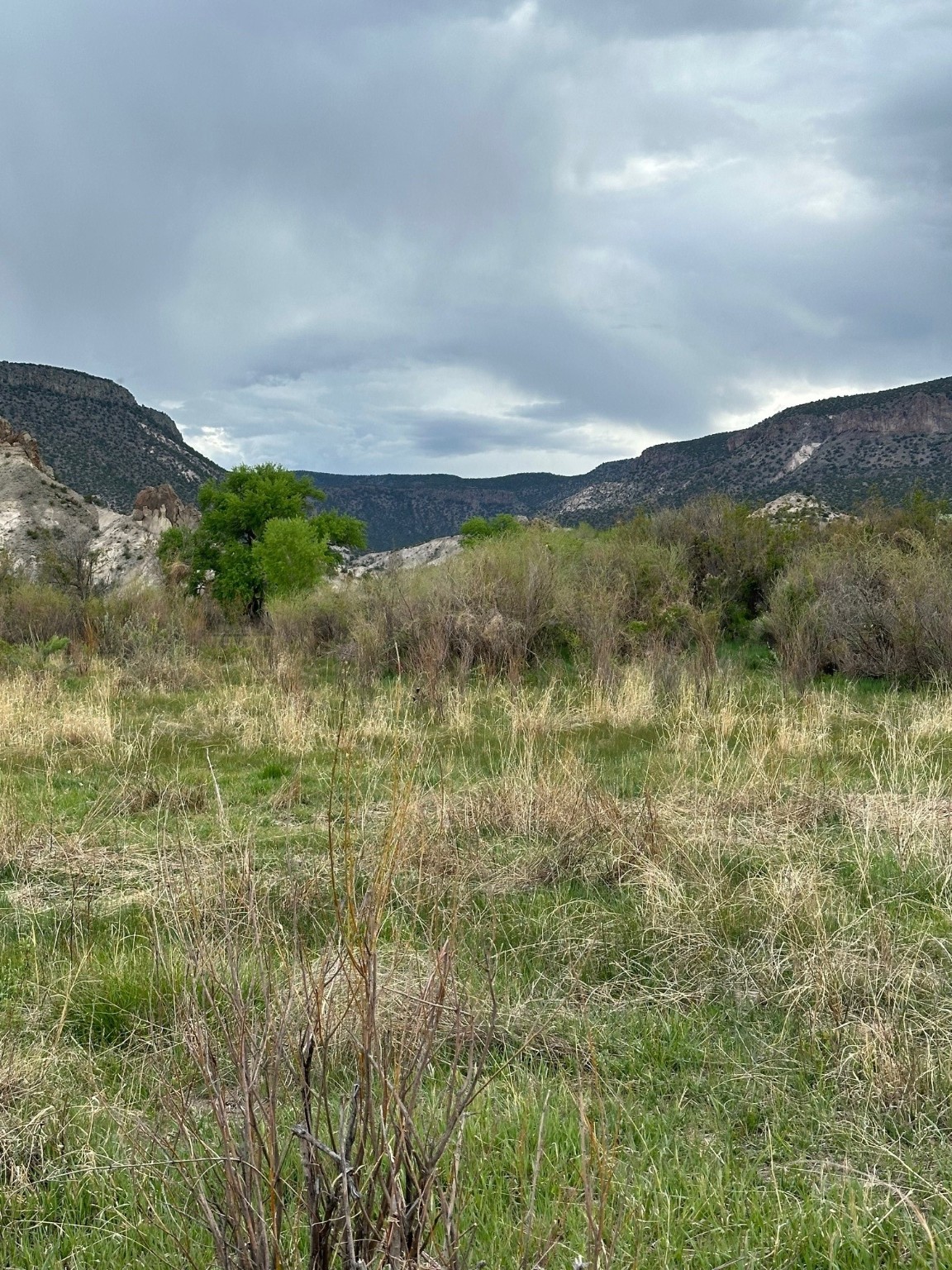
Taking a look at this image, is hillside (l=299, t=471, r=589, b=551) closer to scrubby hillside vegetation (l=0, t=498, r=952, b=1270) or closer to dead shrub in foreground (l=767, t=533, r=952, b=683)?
dead shrub in foreground (l=767, t=533, r=952, b=683)

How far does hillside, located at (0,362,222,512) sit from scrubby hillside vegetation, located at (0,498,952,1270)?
58.5 meters

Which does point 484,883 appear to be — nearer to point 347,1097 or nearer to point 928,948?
point 928,948

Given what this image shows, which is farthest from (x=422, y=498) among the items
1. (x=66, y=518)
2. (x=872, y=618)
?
(x=872, y=618)

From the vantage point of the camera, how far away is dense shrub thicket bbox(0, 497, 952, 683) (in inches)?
542

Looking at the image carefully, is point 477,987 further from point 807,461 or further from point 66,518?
point 807,461

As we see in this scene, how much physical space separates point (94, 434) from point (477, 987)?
75.4m

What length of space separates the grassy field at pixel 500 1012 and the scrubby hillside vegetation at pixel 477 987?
0.02 metres

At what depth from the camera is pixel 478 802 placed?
617 cm

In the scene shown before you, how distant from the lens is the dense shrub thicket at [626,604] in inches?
542

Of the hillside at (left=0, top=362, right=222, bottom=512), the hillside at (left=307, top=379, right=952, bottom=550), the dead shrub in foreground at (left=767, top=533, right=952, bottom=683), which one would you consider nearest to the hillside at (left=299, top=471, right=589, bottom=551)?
the hillside at (left=307, top=379, right=952, bottom=550)

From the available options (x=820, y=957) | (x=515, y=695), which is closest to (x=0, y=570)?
(x=515, y=695)

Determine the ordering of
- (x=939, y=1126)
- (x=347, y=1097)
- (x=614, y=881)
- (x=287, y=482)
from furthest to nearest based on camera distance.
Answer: (x=287, y=482) < (x=614, y=881) < (x=939, y=1126) < (x=347, y=1097)

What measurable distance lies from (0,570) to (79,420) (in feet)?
172

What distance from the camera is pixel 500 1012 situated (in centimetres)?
336
